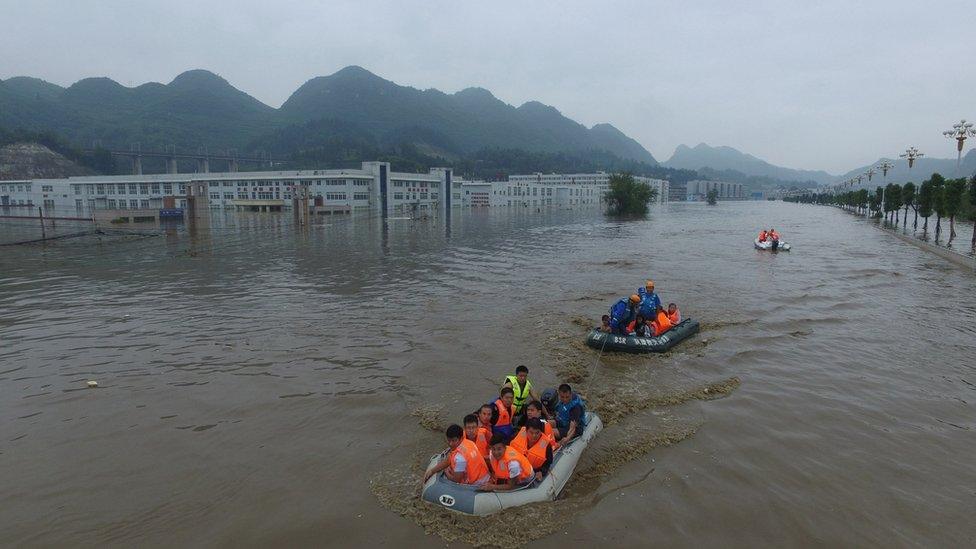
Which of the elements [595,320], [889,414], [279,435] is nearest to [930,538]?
[889,414]

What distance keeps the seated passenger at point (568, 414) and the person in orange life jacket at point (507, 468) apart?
1478 millimetres

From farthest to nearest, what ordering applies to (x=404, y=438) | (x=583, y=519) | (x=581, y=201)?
(x=581, y=201)
(x=404, y=438)
(x=583, y=519)

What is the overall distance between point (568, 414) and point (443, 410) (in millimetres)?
3154

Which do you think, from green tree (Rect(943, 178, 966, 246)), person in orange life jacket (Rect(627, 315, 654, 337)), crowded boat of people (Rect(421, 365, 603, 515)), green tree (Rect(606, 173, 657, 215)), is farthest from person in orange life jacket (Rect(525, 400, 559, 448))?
green tree (Rect(606, 173, 657, 215))

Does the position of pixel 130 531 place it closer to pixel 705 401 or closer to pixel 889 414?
pixel 705 401

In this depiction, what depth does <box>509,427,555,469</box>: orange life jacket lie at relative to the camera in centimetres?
855

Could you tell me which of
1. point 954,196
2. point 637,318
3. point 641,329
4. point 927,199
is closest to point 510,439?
point 641,329

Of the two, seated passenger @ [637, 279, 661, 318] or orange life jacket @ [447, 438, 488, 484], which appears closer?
orange life jacket @ [447, 438, 488, 484]

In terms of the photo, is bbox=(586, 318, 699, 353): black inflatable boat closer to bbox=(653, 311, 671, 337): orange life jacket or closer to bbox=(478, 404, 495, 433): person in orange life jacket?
bbox=(653, 311, 671, 337): orange life jacket

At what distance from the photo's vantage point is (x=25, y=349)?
50.1ft

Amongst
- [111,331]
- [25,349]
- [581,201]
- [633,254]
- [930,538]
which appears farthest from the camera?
[581,201]

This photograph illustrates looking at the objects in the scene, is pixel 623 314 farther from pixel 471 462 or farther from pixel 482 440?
pixel 471 462

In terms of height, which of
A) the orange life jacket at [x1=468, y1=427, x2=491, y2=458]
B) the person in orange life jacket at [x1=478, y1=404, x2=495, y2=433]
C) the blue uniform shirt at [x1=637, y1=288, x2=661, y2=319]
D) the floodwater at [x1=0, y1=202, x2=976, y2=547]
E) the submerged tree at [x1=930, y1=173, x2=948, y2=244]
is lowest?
the floodwater at [x1=0, y1=202, x2=976, y2=547]

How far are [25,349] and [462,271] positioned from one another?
19035mm
